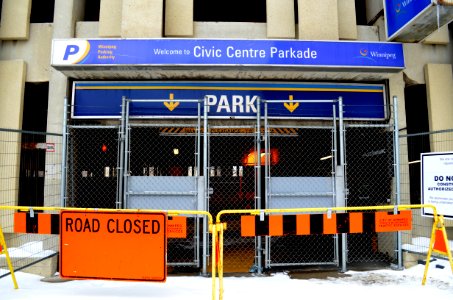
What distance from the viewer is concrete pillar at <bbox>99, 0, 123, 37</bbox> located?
8016 mm

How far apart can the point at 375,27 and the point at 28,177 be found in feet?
30.6

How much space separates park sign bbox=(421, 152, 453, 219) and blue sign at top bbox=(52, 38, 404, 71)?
2.19 m

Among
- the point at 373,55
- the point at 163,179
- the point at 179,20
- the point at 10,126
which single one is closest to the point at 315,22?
the point at 373,55

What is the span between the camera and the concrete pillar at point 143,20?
7703mm

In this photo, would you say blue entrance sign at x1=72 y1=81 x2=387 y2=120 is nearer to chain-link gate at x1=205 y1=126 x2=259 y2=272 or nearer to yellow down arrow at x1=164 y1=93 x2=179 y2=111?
yellow down arrow at x1=164 y1=93 x2=179 y2=111

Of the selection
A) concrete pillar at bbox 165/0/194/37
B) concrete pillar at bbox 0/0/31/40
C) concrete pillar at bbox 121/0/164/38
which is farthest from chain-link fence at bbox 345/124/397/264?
concrete pillar at bbox 0/0/31/40

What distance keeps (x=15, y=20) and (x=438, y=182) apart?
379 inches

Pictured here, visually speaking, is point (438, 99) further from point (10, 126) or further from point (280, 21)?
point (10, 126)

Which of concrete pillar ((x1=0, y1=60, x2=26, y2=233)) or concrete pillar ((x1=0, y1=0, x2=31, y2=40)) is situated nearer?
concrete pillar ((x1=0, y1=60, x2=26, y2=233))

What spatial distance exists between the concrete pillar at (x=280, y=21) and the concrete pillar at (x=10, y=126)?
5.75 meters

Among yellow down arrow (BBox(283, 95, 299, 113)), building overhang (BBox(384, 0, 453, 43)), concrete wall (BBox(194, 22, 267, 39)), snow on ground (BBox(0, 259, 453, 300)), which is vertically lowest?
snow on ground (BBox(0, 259, 453, 300))

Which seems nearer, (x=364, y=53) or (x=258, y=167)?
(x=258, y=167)

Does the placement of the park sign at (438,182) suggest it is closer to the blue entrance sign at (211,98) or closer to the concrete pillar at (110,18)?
the blue entrance sign at (211,98)

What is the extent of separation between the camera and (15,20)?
819 cm
